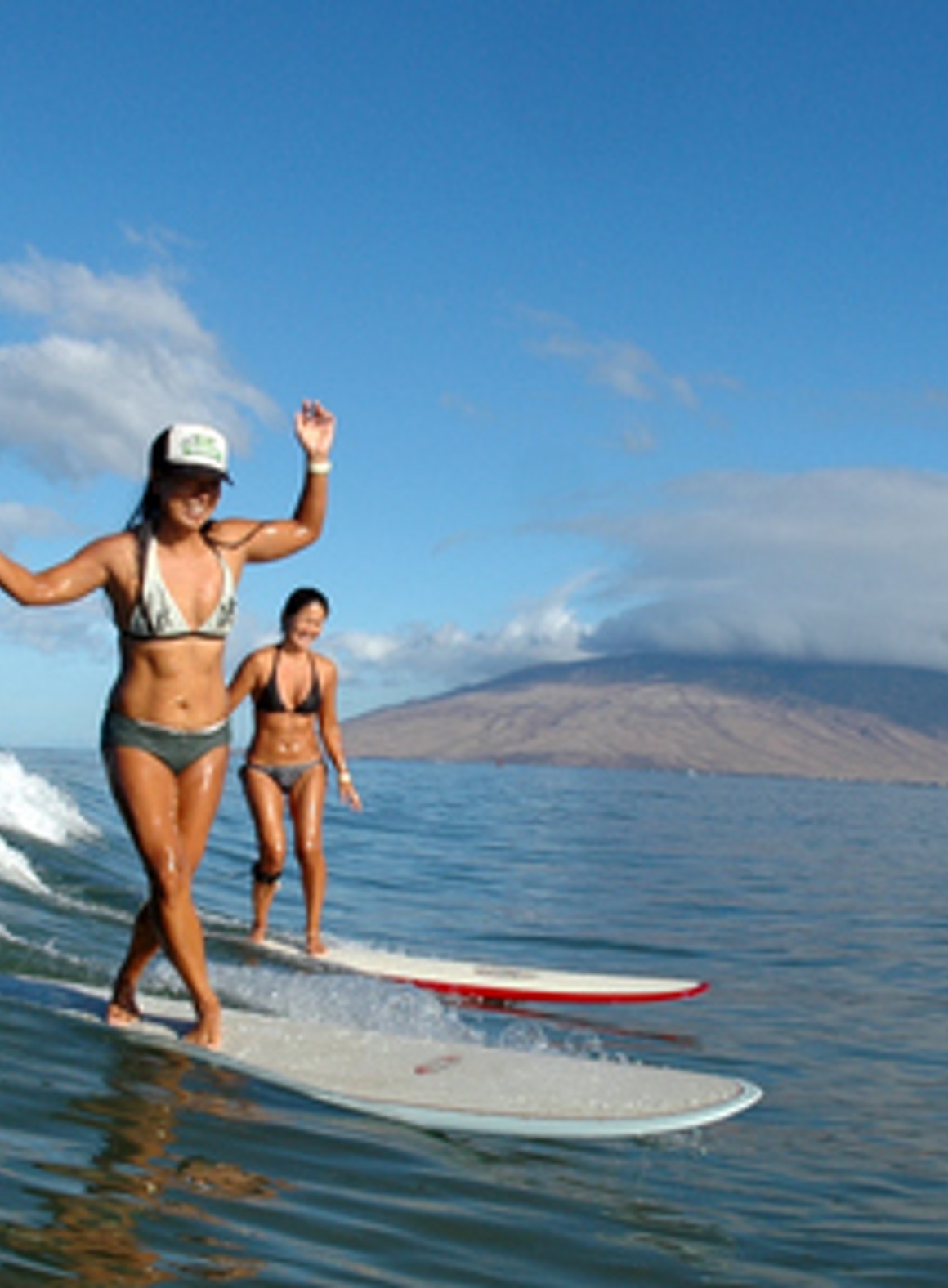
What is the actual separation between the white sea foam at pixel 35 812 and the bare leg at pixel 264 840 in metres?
4.94

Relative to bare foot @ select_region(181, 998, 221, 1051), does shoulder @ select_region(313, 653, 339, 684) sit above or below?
above

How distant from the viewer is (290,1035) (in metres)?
6.09

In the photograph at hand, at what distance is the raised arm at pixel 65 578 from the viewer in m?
4.81

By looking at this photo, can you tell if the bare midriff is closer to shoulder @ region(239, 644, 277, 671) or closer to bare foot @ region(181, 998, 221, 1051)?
bare foot @ region(181, 998, 221, 1051)

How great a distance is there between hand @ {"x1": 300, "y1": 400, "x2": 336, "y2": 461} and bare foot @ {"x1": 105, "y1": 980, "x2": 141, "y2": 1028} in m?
2.60

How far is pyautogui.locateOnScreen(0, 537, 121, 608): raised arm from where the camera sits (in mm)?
4812

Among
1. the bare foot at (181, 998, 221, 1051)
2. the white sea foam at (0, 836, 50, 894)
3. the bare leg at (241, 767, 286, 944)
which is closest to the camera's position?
the bare foot at (181, 998, 221, 1051)

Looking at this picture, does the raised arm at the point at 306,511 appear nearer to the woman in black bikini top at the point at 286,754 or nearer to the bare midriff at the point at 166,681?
the bare midriff at the point at 166,681

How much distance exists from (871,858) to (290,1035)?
Result: 23206 millimetres

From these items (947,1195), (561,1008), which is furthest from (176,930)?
(561,1008)

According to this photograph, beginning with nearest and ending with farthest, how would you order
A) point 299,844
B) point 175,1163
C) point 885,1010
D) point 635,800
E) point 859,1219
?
point 175,1163, point 859,1219, point 885,1010, point 299,844, point 635,800

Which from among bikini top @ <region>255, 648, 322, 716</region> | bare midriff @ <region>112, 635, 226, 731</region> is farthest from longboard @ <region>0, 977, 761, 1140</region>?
bikini top @ <region>255, 648, 322, 716</region>

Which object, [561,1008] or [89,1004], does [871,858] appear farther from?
[89,1004]

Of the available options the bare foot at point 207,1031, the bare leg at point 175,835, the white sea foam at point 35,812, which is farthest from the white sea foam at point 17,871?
the bare leg at point 175,835
